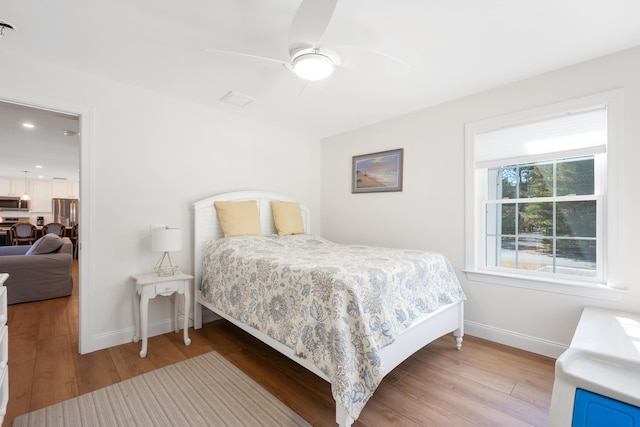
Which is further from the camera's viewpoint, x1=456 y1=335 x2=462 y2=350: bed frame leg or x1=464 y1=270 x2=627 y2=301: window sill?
x1=456 y1=335 x2=462 y2=350: bed frame leg

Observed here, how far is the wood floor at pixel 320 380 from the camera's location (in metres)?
1.70

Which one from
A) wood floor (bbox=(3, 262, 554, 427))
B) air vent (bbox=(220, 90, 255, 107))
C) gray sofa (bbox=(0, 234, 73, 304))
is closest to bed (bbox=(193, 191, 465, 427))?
wood floor (bbox=(3, 262, 554, 427))

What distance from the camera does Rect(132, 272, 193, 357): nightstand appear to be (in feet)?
7.86

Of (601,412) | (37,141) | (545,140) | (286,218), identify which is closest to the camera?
(601,412)

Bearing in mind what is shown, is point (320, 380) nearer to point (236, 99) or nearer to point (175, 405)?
point (175, 405)

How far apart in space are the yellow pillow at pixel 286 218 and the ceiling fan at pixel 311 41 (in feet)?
6.22

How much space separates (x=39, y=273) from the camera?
12.4ft

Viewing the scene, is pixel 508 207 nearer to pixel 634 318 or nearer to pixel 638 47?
pixel 634 318

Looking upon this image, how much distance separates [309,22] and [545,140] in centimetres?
228

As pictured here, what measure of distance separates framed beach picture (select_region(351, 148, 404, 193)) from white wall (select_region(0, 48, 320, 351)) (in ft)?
5.09

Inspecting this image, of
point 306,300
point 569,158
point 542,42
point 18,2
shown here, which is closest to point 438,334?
point 306,300

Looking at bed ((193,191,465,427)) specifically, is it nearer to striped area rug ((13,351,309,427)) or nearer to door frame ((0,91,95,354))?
striped area rug ((13,351,309,427))

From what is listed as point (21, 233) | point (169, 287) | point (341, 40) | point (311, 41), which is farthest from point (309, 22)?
point (21, 233)

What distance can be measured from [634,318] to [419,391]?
153 centimetres
